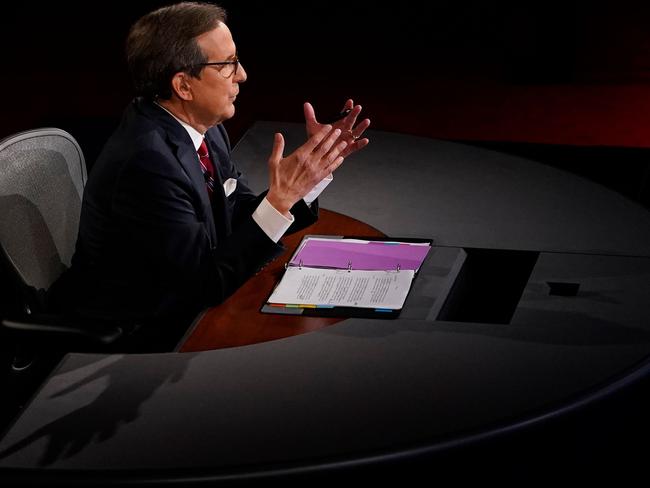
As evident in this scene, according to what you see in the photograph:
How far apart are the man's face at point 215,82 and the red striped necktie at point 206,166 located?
0.16m

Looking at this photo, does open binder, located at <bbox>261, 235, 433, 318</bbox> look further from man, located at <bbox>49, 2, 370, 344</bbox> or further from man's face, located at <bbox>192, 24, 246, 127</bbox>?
man's face, located at <bbox>192, 24, 246, 127</bbox>

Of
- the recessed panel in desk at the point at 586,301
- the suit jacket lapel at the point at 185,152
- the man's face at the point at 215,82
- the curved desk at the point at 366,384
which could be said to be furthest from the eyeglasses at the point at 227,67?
the recessed panel in desk at the point at 586,301

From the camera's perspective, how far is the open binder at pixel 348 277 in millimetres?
2441

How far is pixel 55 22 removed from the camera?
8539mm

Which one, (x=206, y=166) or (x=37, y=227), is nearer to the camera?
(x=37, y=227)

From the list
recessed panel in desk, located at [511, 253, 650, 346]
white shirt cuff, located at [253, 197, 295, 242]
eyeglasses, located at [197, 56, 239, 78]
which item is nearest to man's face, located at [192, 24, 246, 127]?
eyeglasses, located at [197, 56, 239, 78]

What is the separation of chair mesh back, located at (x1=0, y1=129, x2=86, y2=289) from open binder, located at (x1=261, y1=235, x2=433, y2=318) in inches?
24.1

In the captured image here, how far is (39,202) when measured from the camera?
2.66m

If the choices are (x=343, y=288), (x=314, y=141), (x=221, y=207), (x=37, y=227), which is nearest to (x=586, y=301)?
(x=343, y=288)

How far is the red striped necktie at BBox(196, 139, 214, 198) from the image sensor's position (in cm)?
274

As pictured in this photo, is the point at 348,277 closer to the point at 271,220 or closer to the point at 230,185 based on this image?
the point at 271,220

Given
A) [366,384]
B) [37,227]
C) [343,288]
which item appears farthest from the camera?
[37,227]

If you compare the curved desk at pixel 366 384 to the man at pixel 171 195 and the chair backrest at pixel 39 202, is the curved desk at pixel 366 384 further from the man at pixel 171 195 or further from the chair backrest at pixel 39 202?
the chair backrest at pixel 39 202

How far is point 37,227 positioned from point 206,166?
0.47 metres
